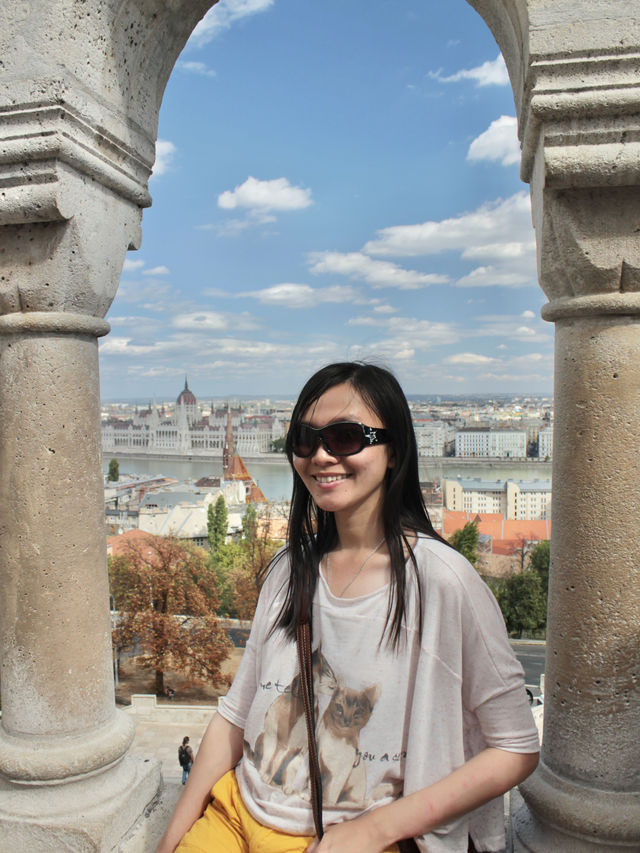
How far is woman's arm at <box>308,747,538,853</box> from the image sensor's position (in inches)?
58.3

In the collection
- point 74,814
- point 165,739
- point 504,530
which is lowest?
point 504,530

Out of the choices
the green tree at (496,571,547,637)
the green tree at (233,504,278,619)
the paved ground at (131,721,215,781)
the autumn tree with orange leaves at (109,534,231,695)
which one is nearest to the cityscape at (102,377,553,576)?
the green tree at (233,504,278,619)

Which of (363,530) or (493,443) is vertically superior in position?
(363,530)

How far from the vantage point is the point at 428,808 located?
1.48 meters

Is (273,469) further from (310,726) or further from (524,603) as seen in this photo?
(310,726)

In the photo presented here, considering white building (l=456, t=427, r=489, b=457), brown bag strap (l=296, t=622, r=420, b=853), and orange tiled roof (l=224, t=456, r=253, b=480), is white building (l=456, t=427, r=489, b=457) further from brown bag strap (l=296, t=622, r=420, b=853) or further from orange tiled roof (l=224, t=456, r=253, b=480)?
brown bag strap (l=296, t=622, r=420, b=853)

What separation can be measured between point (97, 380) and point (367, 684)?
4.48ft

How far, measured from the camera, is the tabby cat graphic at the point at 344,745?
5.11ft

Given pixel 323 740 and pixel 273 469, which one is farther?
pixel 273 469

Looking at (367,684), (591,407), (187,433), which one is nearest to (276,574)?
(367,684)

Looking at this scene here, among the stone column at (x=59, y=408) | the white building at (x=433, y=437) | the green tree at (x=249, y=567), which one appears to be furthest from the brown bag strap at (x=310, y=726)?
the white building at (x=433, y=437)

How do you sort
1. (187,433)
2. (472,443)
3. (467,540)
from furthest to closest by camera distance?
(187,433)
(472,443)
(467,540)

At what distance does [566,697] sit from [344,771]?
693 millimetres

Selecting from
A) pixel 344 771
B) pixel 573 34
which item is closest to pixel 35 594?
pixel 344 771
